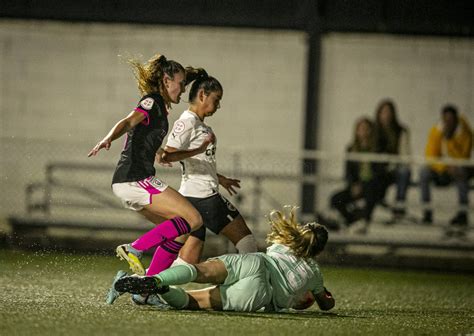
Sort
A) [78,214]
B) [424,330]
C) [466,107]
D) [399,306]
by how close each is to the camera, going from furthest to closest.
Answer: [466,107], [78,214], [399,306], [424,330]

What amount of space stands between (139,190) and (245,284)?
96cm

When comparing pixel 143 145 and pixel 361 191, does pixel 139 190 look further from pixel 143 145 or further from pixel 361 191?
pixel 361 191

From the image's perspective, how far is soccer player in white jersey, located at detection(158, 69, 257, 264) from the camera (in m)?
7.34

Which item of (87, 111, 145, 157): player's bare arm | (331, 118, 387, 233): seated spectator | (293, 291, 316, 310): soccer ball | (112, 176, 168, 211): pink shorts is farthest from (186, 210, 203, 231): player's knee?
(331, 118, 387, 233): seated spectator

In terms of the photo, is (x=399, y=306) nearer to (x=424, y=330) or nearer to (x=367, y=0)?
(x=424, y=330)

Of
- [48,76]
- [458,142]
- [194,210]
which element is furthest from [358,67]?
[194,210]

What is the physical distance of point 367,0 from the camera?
1527cm

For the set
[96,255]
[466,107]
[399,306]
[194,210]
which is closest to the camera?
[194,210]

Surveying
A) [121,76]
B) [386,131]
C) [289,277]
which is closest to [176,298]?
[289,277]

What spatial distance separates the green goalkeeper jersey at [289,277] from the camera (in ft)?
22.2

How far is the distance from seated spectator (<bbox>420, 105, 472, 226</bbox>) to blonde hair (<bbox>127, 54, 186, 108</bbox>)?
6.26 meters

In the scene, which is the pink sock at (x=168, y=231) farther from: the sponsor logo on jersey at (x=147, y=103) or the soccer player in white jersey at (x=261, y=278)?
the sponsor logo on jersey at (x=147, y=103)

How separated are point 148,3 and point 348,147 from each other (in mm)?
3799

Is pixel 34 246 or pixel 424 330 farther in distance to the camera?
pixel 34 246
